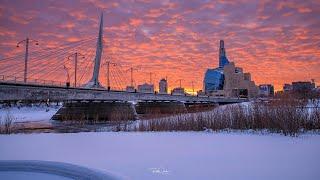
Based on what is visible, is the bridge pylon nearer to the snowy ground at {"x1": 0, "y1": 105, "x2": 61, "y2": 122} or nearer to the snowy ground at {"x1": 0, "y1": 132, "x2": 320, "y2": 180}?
the snowy ground at {"x1": 0, "y1": 105, "x2": 61, "y2": 122}

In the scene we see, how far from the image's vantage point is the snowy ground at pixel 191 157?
302 inches

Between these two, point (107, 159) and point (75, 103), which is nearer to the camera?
point (107, 159)

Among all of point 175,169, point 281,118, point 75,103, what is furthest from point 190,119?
point 75,103

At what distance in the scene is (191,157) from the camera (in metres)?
9.81

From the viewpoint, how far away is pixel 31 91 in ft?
113

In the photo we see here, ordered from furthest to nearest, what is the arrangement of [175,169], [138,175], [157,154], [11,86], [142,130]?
[11,86] < [142,130] < [157,154] < [175,169] < [138,175]

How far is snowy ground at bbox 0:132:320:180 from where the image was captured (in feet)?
25.1

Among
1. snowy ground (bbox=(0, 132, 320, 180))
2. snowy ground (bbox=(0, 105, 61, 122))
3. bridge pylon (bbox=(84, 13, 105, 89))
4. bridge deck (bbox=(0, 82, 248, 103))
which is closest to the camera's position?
snowy ground (bbox=(0, 132, 320, 180))

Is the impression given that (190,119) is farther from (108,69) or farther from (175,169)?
(108,69)

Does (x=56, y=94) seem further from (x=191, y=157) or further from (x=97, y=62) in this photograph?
(x=191, y=157)

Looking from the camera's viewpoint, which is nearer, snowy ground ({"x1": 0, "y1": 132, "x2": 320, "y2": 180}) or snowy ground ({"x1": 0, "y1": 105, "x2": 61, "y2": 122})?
snowy ground ({"x1": 0, "y1": 132, "x2": 320, "y2": 180})

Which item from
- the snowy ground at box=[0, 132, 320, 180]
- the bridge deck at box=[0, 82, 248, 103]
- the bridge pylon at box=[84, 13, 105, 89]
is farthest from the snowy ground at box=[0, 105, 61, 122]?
the snowy ground at box=[0, 132, 320, 180]

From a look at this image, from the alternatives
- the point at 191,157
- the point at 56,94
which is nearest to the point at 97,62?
the point at 56,94

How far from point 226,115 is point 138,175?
1292cm
